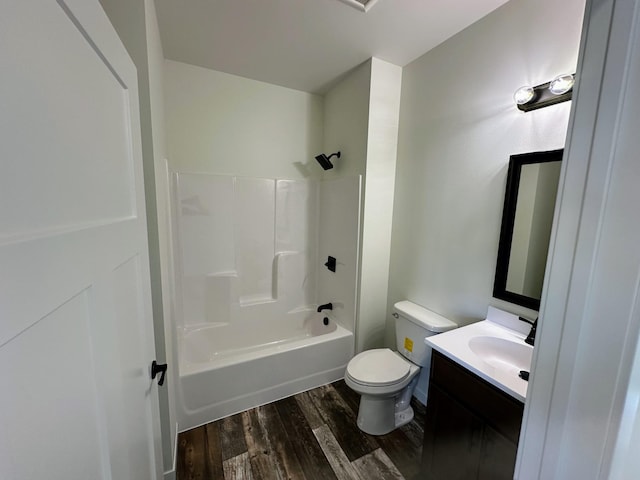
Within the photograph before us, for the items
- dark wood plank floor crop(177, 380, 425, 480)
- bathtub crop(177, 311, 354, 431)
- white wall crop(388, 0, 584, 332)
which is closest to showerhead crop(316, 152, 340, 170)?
white wall crop(388, 0, 584, 332)

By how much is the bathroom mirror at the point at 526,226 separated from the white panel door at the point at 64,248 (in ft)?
5.64

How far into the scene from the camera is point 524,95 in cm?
130

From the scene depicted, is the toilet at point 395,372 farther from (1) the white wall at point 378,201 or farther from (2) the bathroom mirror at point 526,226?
(2) the bathroom mirror at point 526,226

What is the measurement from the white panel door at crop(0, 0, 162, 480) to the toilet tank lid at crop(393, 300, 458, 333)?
1574 millimetres

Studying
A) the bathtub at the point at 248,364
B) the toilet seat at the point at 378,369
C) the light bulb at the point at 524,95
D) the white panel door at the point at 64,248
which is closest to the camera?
the white panel door at the point at 64,248

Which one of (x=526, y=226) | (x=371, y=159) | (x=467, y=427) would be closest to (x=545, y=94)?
(x=526, y=226)

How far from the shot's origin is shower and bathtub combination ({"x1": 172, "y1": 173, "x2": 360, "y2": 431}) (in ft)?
6.29

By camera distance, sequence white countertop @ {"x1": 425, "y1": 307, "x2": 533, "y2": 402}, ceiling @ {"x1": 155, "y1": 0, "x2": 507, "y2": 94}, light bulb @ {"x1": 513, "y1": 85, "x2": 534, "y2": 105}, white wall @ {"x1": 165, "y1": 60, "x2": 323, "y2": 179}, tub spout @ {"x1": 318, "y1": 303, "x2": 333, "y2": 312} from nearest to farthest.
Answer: white countertop @ {"x1": 425, "y1": 307, "x2": 533, "y2": 402} → light bulb @ {"x1": 513, "y1": 85, "x2": 534, "y2": 105} → ceiling @ {"x1": 155, "y1": 0, "x2": 507, "y2": 94} → white wall @ {"x1": 165, "y1": 60, "x2": 323, "y2": 179} → tub spout @ {"x1": 318, "y1": 303, "x2": 333, "y2": 312}

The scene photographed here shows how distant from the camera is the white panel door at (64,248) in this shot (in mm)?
319

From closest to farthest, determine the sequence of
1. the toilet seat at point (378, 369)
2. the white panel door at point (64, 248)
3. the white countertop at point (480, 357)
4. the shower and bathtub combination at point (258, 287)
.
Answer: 1. the white panel door at point (64, 248)
2. the white countertop at point (480, 357)
3. the toilet seat at point (378, 369)
4. the shower and bathtub combination at point (258, 287)

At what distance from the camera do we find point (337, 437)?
1.73 meters

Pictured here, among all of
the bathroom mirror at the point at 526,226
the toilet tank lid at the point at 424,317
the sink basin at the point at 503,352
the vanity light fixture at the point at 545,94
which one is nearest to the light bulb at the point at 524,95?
the vanity light fixture at the point at 545,94

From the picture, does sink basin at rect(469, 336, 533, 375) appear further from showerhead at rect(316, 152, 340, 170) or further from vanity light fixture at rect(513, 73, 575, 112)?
showerhead at rect(316, 152, 340, 170)

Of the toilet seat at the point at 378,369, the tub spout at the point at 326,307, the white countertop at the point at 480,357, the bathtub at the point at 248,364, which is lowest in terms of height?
the bathtub at the point at 248,364
